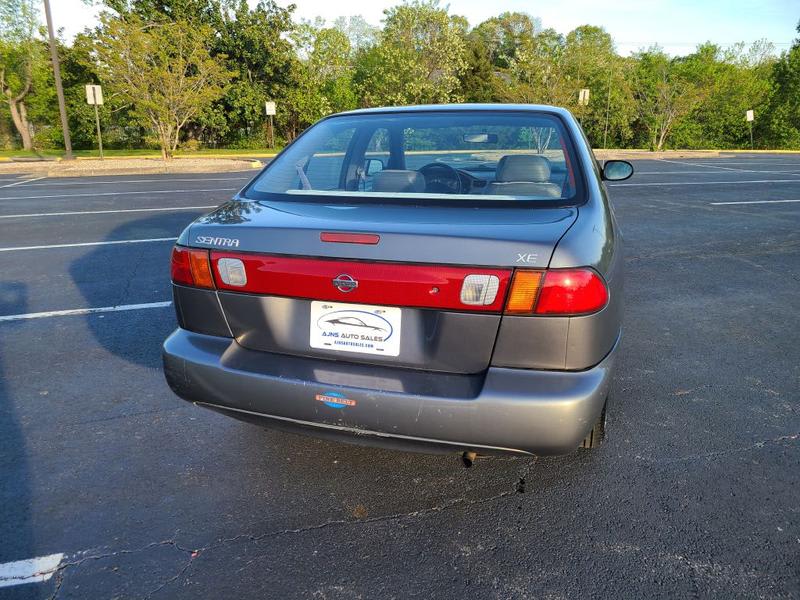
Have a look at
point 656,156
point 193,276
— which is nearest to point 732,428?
point 193,276

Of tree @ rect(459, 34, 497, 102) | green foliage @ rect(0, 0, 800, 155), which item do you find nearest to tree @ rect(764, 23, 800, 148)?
green foliage @ rect(0, 0, 800, 155)

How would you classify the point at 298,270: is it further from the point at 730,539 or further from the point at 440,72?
the point at 440,72

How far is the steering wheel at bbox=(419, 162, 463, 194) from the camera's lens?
284cm

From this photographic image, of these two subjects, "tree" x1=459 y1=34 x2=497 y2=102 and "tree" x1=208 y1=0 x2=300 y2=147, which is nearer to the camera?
"tree" x1=208 y1=0 x2=300 y2=147

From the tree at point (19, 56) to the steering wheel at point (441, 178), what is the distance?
3739cm

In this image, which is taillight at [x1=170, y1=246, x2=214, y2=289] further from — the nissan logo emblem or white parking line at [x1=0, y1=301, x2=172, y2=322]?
white parking line at [x1=0, y1=301, x2=172, y2=322]

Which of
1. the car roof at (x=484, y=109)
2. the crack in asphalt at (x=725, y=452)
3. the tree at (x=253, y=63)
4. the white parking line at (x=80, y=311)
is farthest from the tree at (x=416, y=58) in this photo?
the crack in asphalt at (x=725, y=452)

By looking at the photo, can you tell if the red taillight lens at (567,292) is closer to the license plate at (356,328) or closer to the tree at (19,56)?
the license plate at (356,328)

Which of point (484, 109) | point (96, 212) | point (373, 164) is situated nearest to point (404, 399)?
point (373, 164)

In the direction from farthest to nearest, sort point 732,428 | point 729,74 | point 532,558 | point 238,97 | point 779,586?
point 729,74
point 238,97
point 732,428
point 532,558
point 779,586

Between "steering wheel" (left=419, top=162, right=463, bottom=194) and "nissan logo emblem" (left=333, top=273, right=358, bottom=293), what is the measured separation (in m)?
0.89

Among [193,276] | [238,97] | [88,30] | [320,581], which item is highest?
[88,30]

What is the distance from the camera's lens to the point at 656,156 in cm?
2786

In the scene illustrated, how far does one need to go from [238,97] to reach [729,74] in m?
30.7
